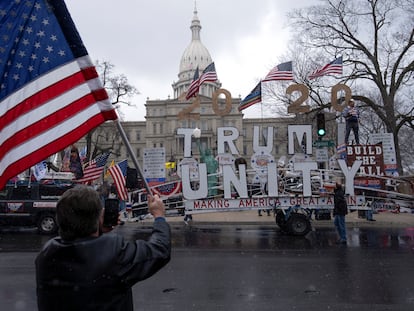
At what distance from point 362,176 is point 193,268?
7.94m

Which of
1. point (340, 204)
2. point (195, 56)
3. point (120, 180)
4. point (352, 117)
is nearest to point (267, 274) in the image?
point (340, 204)

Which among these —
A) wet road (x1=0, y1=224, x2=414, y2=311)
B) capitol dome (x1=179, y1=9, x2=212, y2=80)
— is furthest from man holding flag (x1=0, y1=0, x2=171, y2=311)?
capitol dome (x1=179, y1=9, x2=212, y2=80)

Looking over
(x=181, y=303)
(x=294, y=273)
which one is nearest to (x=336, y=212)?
(x=294, y=273)

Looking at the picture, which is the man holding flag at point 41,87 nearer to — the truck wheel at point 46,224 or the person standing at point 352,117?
the truck wheel at point 46,224

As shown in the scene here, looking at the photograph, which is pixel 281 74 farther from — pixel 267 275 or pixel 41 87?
pixel 41 87

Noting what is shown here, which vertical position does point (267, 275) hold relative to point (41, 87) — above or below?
below

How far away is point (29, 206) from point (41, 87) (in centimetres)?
1172

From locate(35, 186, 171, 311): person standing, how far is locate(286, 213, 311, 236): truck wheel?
10741 millimetres

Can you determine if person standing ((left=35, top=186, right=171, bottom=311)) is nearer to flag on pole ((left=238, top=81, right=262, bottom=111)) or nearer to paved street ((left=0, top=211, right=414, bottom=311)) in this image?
paved street ((left=0, top=211, right=414, bottom=311))

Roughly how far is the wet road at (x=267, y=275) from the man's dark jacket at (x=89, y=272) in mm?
3700

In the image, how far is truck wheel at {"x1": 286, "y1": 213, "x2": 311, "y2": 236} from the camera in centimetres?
1236

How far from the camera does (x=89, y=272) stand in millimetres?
2004

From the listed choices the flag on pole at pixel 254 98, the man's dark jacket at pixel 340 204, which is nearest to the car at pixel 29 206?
the flag on pole at pixel 254 98

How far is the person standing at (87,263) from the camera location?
200 centimetres
